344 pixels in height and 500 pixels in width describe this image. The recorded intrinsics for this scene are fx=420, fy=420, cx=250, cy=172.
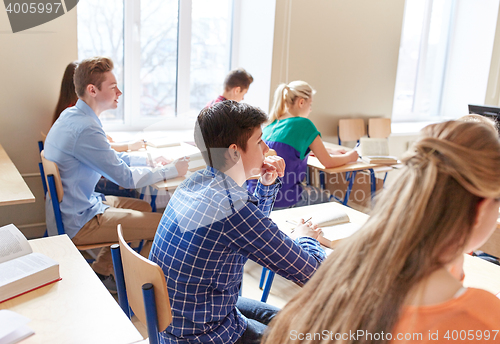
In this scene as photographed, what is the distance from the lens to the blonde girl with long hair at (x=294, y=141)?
2.60 m

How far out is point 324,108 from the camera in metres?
4.08

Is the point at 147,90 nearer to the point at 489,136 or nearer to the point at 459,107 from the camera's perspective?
the point at 489,136

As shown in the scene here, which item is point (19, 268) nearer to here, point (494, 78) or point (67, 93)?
point (67, 93)

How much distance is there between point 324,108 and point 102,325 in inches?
135

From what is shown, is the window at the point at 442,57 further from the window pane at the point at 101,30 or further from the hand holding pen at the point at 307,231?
the hand holding pen at the point at 307,231

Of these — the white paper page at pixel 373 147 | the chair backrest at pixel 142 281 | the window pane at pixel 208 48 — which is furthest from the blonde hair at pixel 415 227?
the window pane at pixel 208 48

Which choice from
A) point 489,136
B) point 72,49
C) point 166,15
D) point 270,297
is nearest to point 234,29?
point 166,15

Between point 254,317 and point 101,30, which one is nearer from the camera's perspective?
point 254,317

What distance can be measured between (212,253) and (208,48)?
9.83ft

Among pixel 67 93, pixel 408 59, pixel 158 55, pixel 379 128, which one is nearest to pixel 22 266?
pixel 67 93

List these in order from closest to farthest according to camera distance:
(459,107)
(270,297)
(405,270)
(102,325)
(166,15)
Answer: (405,270) → (102,325) → (270,297) → (166,15) → (459,107)

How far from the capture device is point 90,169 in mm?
2076

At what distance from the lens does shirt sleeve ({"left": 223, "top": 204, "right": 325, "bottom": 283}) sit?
104 cm

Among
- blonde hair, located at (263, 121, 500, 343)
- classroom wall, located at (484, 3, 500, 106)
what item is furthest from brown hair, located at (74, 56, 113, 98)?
classroom wall, located at (484, 3, 500, 106)
